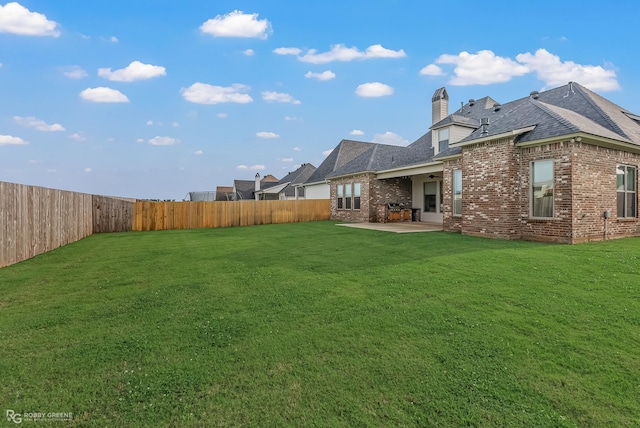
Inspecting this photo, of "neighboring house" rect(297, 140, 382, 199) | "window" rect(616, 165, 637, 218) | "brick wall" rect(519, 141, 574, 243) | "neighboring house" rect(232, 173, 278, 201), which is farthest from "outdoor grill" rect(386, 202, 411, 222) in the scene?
"neighboring house" rect(232, 173, 278, 201)

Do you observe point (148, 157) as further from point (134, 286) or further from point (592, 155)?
point (592, 155)

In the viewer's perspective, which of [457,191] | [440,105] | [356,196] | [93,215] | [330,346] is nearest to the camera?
[330,346]

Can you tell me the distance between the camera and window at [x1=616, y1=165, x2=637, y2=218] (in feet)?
33.8

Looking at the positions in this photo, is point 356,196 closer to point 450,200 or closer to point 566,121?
point 450,200

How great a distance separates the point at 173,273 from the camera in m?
6.24

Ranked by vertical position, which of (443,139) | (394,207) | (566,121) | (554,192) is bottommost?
(394,207)

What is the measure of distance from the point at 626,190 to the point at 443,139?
276 inches

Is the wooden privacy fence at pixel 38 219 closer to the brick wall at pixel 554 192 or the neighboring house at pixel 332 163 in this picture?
the brick wall at pixel 554 192

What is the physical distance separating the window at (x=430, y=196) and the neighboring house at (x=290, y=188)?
15.1 metres

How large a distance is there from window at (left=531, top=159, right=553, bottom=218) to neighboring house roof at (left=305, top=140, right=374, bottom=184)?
1565 cm

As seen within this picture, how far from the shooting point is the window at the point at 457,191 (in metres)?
12.4

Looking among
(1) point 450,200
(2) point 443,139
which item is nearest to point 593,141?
(1) point 450,200

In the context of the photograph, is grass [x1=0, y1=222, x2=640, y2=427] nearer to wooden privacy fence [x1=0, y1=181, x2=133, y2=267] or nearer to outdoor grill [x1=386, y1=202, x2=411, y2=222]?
wooden privacy fence [x1=0, y1=181, x2=133, y2=267]

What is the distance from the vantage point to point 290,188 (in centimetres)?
3488
